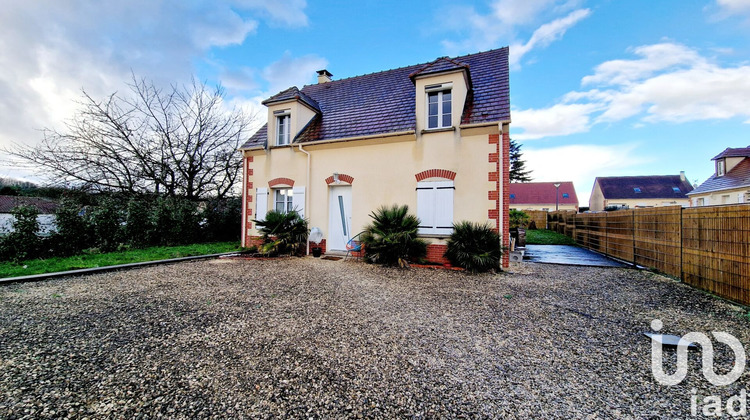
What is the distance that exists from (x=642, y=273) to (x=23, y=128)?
18.9 metres

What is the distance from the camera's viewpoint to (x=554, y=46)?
9680mm

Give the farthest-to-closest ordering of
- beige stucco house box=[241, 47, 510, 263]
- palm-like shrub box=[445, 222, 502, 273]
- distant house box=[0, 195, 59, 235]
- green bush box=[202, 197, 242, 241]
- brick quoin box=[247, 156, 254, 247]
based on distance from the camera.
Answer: green bush box=[202, 197, 242, 241]
brick quoin box=[247, 156, 254, 247]
beige stucco house box=[241, 47, 510, 263]
distant house box=[0, 195, 59, 235]
palm-like shrub box=[445, 222, 502, 273]

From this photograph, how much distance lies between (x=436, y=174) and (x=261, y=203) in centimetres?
618

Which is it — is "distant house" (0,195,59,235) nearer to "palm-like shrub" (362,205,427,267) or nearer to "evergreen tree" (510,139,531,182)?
"palm-like shrub" (362,205,427,267)

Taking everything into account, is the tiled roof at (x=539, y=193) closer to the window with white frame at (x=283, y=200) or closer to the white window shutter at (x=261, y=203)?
the window with white frame at (x=283, y=200)

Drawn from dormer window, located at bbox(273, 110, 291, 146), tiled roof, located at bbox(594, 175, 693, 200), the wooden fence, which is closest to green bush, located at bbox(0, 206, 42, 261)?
dormer window, located at bbox(273, 110, 291, 146)

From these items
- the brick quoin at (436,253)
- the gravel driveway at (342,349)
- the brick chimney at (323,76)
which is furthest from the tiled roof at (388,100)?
the gravel driveway at (342,349)

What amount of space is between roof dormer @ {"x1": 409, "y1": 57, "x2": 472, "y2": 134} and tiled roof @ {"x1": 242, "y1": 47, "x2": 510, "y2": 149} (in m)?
0.12

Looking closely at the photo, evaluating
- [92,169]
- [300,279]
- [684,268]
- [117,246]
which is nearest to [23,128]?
[92,169]

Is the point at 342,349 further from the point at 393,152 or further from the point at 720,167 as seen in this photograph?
the point at 720,167

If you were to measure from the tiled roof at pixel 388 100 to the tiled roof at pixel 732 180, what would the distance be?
21.9 metres

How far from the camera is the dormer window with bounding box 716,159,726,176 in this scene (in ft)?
68.8

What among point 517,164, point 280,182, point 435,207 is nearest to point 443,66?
point 435,207

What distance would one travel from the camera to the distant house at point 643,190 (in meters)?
33.9
